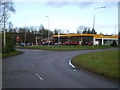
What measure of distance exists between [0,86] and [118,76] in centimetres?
622

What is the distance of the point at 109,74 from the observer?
10719mm

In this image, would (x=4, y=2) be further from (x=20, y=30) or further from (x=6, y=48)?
(x=20, y=30)

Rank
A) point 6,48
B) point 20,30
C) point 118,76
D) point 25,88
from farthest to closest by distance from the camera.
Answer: point 20,30, point 6,48, point 118,76, point 25,88

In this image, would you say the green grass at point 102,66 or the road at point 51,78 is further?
the green grass at point 102,66

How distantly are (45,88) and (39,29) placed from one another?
129 m

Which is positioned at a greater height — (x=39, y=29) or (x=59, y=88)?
(x=39, y=29)

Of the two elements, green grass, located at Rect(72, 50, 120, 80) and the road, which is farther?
green grass, located at Rect(72, 50, 120, 80)

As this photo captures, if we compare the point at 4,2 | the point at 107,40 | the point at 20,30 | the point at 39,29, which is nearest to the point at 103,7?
the point at 4,2

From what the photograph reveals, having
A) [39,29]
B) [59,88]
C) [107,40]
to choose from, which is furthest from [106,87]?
[39,29]

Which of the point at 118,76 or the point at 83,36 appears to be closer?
the point at 118,76

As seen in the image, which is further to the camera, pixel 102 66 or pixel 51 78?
pixel 102 66

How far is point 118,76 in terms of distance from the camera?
33.0 feet

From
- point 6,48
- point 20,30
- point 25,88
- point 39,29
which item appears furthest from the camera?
point 39,29

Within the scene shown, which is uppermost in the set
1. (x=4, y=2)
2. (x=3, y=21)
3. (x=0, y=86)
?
(x=4, y=2)
